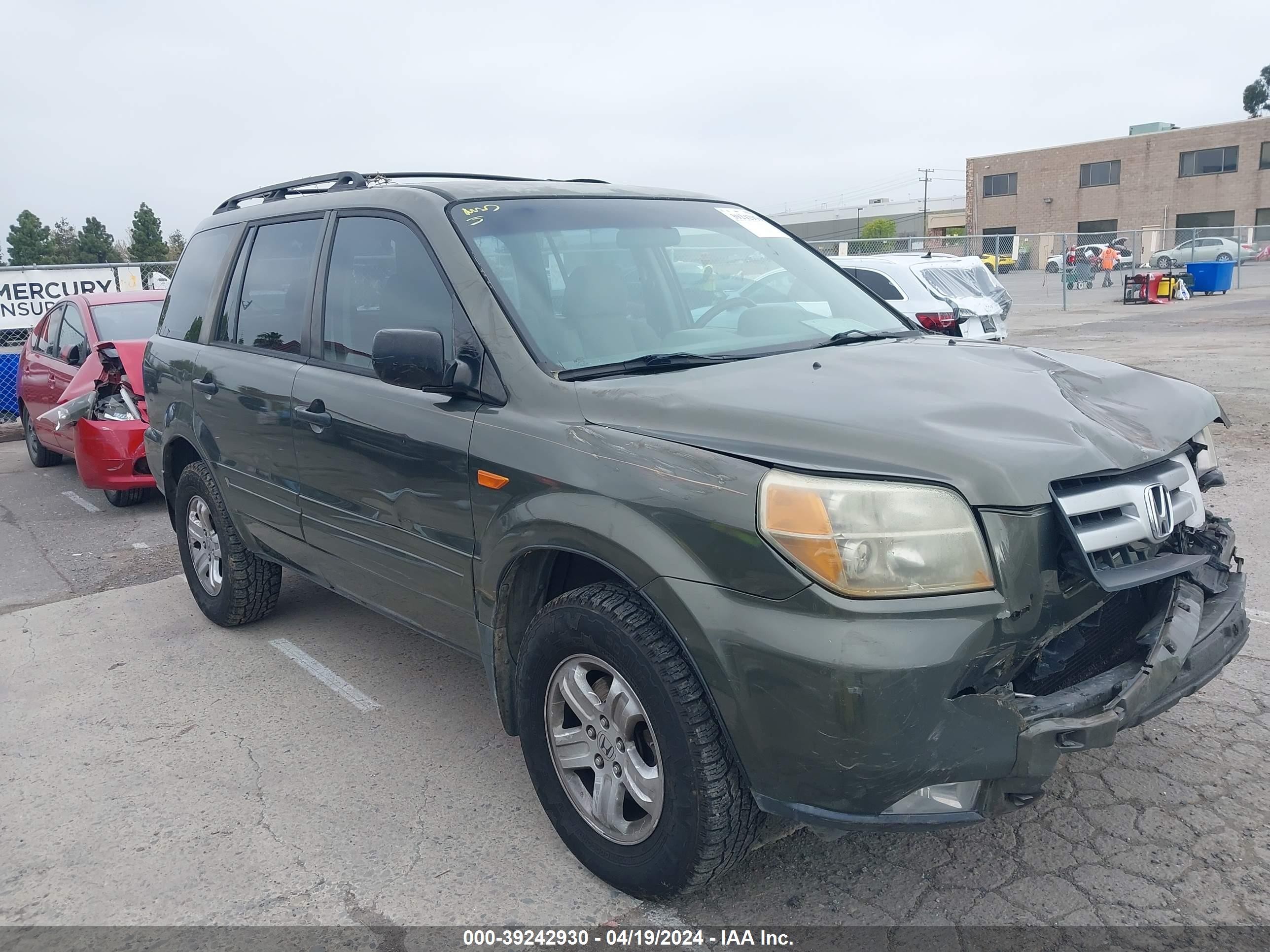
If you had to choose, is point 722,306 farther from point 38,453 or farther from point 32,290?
point 32,290

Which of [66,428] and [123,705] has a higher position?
[66,428]

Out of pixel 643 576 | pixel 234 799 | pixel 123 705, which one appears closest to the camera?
pixel 643 576

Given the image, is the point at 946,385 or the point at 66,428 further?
the point at 66,428

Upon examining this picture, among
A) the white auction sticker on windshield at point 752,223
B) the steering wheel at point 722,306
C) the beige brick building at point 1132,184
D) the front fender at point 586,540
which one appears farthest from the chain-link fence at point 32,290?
the beige brick building at point 1132,184

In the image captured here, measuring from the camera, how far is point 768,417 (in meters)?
2.53

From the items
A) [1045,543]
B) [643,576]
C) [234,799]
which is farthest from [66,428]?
[1045,543]

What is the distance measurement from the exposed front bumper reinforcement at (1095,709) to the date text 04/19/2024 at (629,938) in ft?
1.59

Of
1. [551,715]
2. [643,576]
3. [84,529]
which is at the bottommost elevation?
[84,529]

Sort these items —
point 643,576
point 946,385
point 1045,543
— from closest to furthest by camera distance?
point 1045,543 → point 643,576 → point 946,385

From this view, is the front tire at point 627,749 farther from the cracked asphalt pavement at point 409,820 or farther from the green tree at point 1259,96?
the green tree at point 1259,96

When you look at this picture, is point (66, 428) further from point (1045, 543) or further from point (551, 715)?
point (1045, 543)

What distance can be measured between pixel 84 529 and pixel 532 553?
6019mm

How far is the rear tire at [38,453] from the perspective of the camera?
33.3ft

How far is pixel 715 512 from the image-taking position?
2391 mm
